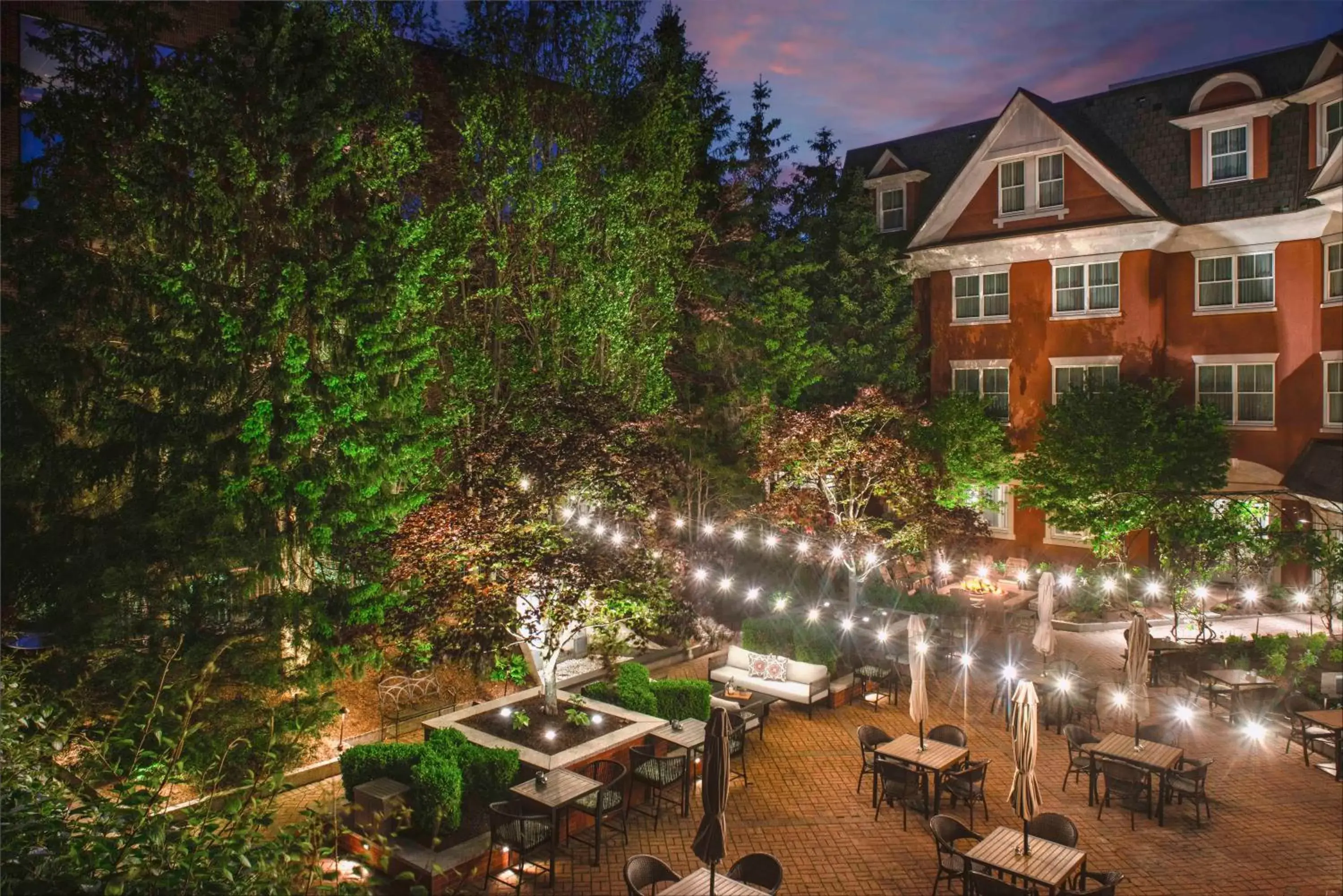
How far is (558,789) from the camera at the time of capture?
12602 mm

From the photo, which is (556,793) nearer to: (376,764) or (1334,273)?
(376,764)

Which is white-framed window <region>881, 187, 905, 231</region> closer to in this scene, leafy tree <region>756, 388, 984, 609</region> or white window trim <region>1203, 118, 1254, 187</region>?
white window trim <region>1203, 118, 1254, 187</region>

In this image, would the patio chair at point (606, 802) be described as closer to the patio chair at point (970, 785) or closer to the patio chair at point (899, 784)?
the patio chair at point (899, 784)

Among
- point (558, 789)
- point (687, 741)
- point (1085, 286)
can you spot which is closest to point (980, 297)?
point (1085, 286)

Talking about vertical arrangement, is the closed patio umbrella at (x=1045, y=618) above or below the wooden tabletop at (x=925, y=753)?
above

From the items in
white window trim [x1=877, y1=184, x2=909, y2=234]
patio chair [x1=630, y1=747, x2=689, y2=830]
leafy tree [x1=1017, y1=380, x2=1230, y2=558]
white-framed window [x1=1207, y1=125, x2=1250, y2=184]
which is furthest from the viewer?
white window trim [x1=877, y1=184, x2=909, y2=234]

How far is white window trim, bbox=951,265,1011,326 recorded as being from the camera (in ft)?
97.7

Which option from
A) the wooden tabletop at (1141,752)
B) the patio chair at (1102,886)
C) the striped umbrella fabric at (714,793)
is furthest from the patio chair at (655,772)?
the wooden tabletop at (1141,752)

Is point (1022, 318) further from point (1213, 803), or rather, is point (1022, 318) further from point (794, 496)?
point (1213, 803)

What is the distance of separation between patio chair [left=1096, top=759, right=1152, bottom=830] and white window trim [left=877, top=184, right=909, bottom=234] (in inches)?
893

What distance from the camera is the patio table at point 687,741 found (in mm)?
14234

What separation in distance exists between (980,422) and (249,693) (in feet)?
70.6

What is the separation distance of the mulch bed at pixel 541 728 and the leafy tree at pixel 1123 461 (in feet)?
50.1

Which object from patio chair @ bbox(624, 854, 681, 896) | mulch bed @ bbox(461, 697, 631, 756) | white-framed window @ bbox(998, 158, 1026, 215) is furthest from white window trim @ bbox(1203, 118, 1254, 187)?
patio chair @ bbox(624, 854, 681, 896)
